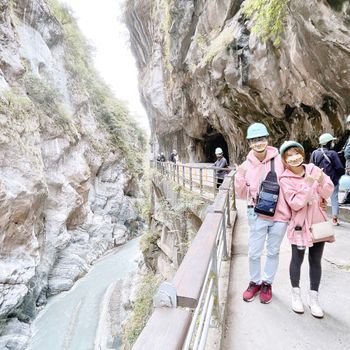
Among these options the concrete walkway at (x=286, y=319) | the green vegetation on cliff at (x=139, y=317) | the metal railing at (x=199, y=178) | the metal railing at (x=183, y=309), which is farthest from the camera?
the green vegetation on cliff at (x=139, y=317)

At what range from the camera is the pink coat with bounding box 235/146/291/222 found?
2494 mm

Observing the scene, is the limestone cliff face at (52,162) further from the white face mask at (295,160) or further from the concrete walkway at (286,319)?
the white face mask at (295,160)

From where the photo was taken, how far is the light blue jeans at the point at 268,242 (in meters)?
2.55

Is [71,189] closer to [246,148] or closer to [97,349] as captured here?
[97,349]

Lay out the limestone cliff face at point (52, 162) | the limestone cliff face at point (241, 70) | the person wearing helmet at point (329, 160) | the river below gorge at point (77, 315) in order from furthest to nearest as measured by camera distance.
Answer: the river below gorge at point (77, 315) < the limestone cliff face at point (52, 162) < the limestone cliff face at point (241, 70) < the person wearing helmet at point (329, 160)

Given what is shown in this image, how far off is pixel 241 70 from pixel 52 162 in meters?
11.7

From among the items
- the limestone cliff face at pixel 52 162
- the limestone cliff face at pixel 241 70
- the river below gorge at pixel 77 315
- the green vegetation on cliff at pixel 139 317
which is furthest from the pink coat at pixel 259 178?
the river below gorge at pixel 77 315

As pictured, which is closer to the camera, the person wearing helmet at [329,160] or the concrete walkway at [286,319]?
the concrete walkway at [286,319]

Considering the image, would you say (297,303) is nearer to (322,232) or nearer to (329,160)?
(322,232)

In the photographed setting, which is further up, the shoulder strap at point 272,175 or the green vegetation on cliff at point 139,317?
the shoulder strap at point 272,175

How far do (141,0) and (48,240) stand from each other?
1688 centimetres

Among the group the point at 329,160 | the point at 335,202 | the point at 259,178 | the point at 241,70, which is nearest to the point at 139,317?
the point at 335,202

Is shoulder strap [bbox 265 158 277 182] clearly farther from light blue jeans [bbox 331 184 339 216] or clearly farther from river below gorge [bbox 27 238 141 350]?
river below gorge [bbox 27 238 141 350]

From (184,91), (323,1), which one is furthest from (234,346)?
(184,91)
